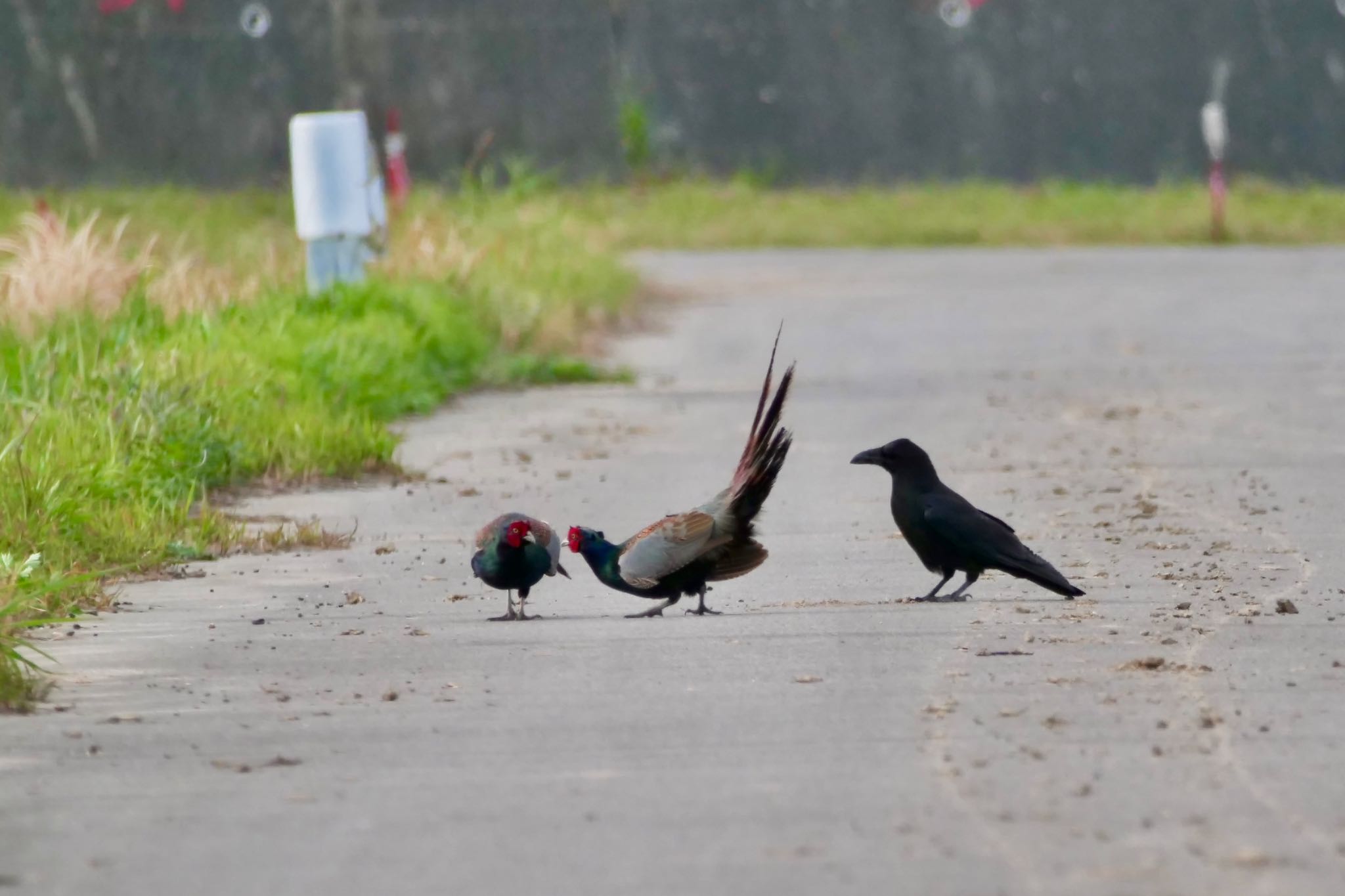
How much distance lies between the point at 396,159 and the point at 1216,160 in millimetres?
9880

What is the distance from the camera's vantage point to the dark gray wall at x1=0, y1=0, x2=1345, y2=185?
3309 cm

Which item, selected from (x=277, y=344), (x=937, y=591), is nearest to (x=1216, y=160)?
(x=277, y=344)

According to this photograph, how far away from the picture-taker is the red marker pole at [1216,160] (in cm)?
2942

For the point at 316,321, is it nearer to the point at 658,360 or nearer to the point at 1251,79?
the point at 658,360

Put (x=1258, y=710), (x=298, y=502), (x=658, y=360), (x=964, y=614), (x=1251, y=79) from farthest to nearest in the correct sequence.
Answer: (x=1251, y=79)
(x=658, y=360)
(x=298, y=502)
(x=964, y=614)
(x=1258, y=710)

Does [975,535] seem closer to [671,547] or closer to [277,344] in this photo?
[671,547]

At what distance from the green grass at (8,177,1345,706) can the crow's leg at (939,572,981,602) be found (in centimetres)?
272

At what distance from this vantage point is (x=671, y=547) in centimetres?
758

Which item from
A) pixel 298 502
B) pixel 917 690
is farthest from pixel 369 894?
pixel 298 502

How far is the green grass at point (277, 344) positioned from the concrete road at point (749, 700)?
1.38ft

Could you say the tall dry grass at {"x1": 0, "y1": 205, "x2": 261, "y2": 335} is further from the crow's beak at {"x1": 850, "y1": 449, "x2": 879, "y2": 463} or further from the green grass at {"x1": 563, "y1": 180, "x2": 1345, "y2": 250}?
the green grass at {"x1": 563, "y1": 180, "x2": 1345, "y2": 250}

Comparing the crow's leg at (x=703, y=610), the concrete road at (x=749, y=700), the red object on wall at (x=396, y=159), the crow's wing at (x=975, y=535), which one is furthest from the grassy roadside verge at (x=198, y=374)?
the red object on wall at (x=396, y=159)

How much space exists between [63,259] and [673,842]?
1072 centimetres

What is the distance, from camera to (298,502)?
36.2 feet
